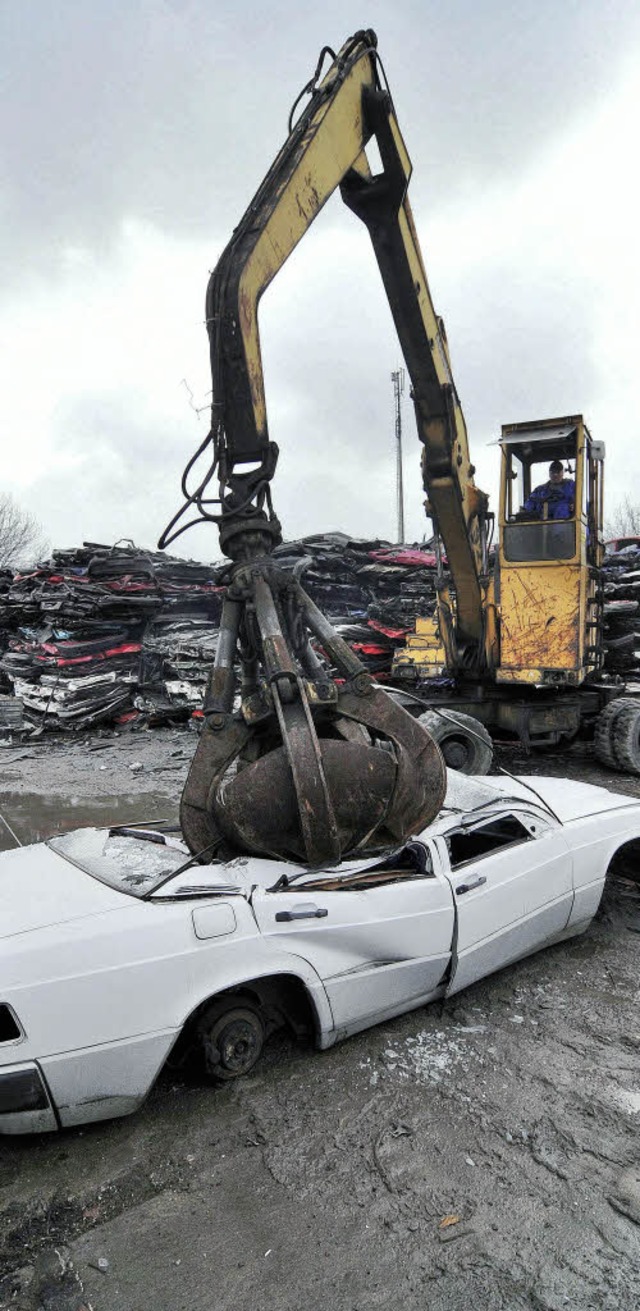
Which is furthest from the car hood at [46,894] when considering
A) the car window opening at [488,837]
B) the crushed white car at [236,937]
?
the car window opening at [488,837]

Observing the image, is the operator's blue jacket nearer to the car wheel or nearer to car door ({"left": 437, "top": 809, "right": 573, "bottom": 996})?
car door ({"left": 437, "top": 809, "right": 573, "bottom": 996})

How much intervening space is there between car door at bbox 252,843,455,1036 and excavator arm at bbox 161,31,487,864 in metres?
0.24

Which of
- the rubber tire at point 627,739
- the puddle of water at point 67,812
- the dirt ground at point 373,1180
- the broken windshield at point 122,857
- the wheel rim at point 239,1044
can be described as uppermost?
the broken windshield at point 122,857

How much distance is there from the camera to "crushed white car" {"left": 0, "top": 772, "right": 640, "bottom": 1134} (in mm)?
2703

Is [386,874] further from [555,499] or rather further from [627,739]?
[627,739]

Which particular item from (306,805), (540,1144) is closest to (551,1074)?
(540,1144)

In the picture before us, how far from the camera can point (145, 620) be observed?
13336 mm

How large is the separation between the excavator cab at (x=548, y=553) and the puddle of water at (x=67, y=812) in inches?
166

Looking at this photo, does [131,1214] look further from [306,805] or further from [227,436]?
[227,436]

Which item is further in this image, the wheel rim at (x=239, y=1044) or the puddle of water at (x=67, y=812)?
Result: the puddle of water at (x=67, y=812)

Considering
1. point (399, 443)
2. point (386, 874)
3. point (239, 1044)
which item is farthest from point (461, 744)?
point (399, 443)

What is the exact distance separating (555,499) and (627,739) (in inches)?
122

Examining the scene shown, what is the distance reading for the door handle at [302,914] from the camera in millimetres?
3199

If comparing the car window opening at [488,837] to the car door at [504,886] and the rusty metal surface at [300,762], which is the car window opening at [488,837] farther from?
the rusty metal surface at [300,762]
